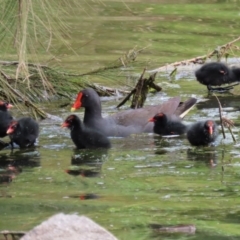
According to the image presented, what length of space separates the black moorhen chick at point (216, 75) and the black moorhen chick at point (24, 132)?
3489 millimetres

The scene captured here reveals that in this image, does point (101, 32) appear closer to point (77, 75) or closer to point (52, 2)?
point (77, 75)

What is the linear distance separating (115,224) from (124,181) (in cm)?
149

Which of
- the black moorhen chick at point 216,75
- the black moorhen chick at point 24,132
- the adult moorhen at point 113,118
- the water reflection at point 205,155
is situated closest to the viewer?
the water reflection at point 205,155

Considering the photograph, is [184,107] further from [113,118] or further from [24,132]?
[24,132]

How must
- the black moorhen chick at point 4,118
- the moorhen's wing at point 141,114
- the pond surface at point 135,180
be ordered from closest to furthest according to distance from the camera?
1. the pond surface at point 135,180
2. the black moorhen chick at point 4,118
3. the moorhen's wing at point 141,114

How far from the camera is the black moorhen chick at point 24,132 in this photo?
28.1ft

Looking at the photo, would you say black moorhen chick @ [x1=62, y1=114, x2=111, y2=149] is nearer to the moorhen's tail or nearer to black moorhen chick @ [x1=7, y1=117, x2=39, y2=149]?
black moorhen chick @ [x1=7, y1=117, x2=39, y2=149]

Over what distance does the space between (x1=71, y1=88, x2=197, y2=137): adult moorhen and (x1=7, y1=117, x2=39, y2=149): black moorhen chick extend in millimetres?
741

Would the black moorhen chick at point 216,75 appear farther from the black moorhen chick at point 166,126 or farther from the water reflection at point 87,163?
the water reflection at point 87,163

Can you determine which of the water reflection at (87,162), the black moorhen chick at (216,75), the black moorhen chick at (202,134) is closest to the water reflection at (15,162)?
the water reflection at (87,162)

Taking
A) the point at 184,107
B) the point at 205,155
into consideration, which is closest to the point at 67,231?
the point at 205,155

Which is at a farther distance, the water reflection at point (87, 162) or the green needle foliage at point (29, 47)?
the water reflection at point (87, 162)

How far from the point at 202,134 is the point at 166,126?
0.80m

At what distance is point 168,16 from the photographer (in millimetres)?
17375
